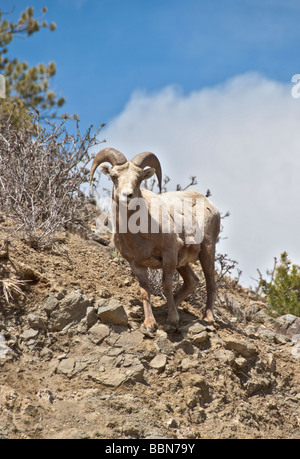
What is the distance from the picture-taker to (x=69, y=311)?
6.82 metres

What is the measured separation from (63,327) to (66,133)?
176 inches

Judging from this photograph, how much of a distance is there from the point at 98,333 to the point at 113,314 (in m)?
0.30

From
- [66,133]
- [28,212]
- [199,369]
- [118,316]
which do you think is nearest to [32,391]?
[118,316]

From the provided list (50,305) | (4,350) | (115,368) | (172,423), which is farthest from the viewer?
(50,305)

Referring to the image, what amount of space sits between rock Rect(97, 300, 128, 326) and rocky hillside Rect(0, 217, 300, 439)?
0.05 ft

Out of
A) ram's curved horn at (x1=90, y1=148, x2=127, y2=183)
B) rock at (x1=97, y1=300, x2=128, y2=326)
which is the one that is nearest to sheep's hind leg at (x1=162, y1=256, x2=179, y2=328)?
rock at (x1=97, y1=300, x2=128, y2=326)

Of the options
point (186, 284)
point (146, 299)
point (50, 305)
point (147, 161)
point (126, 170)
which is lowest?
point (50, 305)

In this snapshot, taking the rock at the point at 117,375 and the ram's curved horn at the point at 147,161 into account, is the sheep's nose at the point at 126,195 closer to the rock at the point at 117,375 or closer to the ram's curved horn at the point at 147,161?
the ram's curved horn at the point at 147,161

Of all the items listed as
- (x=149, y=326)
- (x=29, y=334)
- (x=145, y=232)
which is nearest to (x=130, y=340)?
(x=149, y=326)

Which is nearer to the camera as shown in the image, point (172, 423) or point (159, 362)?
point (172, 423)

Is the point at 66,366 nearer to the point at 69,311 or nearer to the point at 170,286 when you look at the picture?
the point at 69,311

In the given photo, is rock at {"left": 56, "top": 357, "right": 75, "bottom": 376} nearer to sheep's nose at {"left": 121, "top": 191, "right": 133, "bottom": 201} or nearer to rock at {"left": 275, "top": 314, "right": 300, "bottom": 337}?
sheep's nose at {"left": 121, "top": 191, "right": 133, "bottom": 201}

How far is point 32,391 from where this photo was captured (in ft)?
19.4

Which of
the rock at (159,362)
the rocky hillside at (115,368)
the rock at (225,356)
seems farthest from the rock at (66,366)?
the rock at (225,356)
